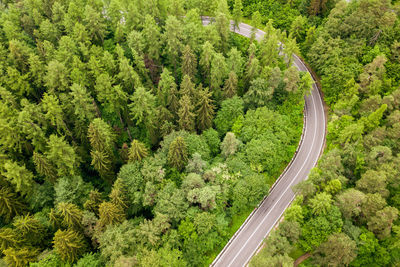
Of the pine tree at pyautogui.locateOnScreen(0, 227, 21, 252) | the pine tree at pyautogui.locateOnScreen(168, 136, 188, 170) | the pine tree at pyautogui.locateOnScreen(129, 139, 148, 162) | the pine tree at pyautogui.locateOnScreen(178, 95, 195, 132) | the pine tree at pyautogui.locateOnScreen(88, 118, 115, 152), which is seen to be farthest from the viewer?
the pine tree at pyautogui.locateOnScreen(178, 95, 195, 132)

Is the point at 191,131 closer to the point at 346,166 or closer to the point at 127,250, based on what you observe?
the point at 127,250

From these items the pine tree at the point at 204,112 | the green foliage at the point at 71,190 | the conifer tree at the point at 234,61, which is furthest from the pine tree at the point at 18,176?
→ the conifer tree at the point at 234,61

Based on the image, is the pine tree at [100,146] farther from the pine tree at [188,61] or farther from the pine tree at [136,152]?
the pine tree at [188,61]

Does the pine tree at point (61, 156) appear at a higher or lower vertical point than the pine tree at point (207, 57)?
lower

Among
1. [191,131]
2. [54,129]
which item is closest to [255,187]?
[191,131]

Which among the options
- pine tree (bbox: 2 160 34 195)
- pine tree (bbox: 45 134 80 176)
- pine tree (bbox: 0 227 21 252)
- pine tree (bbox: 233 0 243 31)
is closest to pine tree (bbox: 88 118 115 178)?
pine tree (bbox: 45 134 80 176)

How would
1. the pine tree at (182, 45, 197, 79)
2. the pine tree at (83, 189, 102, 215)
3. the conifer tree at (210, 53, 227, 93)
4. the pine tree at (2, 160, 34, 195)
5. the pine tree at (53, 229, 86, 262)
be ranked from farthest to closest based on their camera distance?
1. the pine tree at (182, 45, 197, 79)
2. the conifer tree at (210, 53, 227, 93)
3. the pine tree at (2, 160, 34, 195)
4. the pine tree at (83, 189, 102, 215)
5. the pine tree at (53, 229, 86, 262)

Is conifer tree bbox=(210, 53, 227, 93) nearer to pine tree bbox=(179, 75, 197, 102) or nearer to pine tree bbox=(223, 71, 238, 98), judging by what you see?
pine tree bbox=(223, 71, 238, 98)
